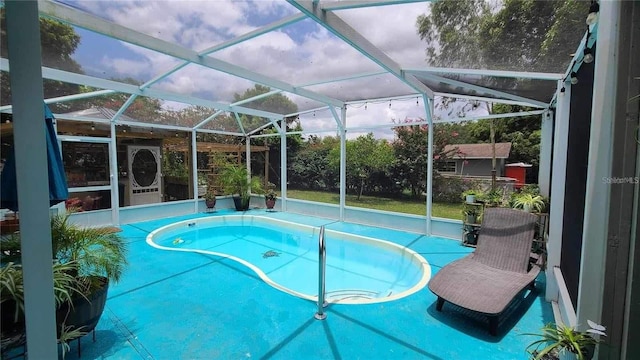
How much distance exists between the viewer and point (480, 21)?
118 inches

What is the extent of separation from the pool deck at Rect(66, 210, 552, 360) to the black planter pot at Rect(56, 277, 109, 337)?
342 mm

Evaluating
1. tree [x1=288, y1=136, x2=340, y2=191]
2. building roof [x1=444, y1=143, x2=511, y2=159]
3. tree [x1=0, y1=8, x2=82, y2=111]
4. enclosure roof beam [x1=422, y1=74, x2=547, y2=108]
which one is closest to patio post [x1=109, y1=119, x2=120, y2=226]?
tree [x1=0, y1=8, x2=82, y2=111]

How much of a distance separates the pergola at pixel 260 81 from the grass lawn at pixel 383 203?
428 centimetres

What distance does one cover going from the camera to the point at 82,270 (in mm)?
2682

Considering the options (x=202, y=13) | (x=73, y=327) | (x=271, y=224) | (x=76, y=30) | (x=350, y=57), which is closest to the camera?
(x=73, y=327)

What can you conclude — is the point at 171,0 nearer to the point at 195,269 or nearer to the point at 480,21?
the point at 480,21

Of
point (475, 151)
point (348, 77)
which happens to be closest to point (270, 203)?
point (348, 77)

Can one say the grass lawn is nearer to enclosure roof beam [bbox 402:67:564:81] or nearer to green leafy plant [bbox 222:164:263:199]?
green leafy plant [bbox 222:164:263:199]

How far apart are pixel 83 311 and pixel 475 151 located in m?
14.3

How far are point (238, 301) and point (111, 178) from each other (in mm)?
6476

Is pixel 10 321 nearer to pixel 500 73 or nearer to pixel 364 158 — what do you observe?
pixel 500 73

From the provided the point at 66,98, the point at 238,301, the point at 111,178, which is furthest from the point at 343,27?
the point at 111,178

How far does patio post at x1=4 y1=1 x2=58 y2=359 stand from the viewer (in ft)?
3.42

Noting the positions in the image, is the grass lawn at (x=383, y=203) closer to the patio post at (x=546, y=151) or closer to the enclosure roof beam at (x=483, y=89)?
the patio post at (x=546, y=151)
